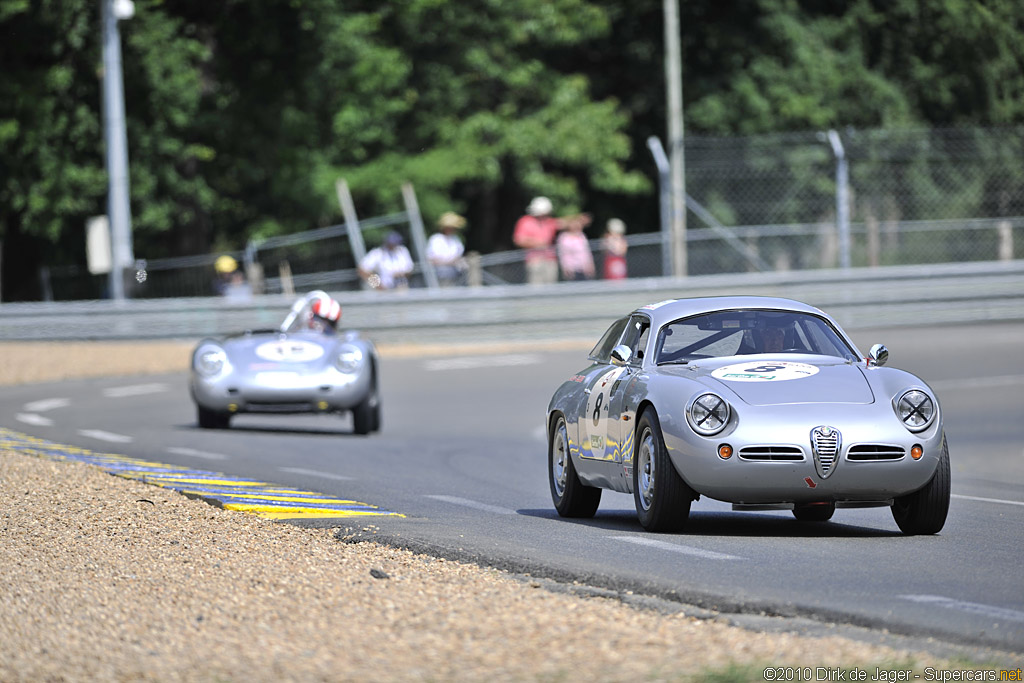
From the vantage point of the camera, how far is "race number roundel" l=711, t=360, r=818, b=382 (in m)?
8.48

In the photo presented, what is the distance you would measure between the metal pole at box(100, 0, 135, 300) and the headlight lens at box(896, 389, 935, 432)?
1893 cm

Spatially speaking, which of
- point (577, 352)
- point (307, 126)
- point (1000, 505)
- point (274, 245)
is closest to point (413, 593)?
point (1000, 505)

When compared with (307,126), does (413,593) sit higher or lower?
lower

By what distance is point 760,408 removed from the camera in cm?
818

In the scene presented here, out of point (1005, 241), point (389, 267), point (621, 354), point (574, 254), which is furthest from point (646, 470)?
point (1005, 241)

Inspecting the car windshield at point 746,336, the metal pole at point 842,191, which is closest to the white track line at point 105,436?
the car windshield at point 746,336

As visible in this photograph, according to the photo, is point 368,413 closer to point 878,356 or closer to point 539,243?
point 878,356

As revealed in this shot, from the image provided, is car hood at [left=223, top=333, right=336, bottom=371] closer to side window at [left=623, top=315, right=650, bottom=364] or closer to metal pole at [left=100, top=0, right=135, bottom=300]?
side window at [left=623, top=315, right=650, bottom=364]

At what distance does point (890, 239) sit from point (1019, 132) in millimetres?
2756

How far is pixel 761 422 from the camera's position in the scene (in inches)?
320

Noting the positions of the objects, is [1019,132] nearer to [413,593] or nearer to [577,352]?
[577,352]

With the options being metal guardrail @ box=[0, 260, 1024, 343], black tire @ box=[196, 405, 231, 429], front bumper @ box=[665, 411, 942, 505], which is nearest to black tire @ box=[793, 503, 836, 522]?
front bumper @ box=[665, 411, 942, 505]

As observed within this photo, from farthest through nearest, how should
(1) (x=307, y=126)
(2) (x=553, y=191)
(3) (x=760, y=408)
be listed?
(2) (x=553, y=191)
(1) (x=307, y=126)
(3) (x=760, y=408)

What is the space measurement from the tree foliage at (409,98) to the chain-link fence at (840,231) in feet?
9.51
